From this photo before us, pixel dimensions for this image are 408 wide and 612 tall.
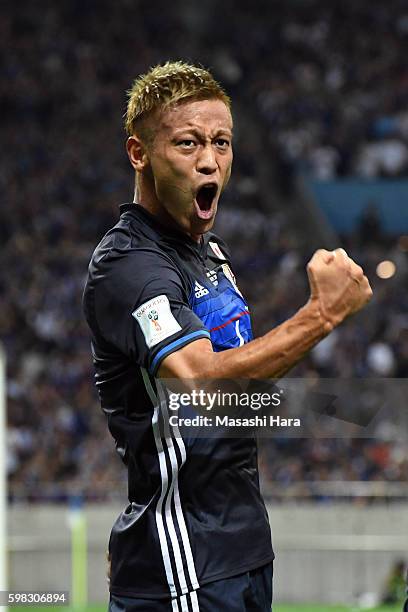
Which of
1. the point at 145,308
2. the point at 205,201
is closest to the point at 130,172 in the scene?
the point at 205,201

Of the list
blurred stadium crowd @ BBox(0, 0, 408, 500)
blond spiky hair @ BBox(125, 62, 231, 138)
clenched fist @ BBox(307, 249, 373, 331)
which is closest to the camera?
clenched fist @ BBox(307, 249, 373, 331)

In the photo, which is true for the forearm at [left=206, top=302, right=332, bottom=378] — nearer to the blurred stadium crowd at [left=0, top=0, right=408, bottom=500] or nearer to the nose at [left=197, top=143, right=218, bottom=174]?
the nose at [left=197, top=143, right=218, bottom=174]

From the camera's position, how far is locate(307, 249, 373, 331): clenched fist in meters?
2.56

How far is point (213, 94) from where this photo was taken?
301 centimetres

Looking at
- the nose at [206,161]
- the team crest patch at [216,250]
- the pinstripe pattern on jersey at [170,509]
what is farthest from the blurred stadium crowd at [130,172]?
the nose at [206,161]

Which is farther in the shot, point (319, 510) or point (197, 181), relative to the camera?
point (319, 510)

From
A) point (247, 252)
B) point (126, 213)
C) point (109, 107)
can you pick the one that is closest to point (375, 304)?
point (247, 252)

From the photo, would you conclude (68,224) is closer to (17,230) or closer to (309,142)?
(17,230)

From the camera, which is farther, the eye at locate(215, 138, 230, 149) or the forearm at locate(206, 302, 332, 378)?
the eye at locate(215, 138, 230, 149)

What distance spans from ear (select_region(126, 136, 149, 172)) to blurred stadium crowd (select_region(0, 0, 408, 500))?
10759 millimetres

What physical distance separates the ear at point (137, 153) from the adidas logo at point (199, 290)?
0.31 m

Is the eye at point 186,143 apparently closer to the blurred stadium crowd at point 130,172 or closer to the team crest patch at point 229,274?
the team crest patch at point 229,274

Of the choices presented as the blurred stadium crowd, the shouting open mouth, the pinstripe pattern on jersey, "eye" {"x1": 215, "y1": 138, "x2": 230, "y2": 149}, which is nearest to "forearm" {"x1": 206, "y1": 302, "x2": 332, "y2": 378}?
the pinstripe pattern on jersey

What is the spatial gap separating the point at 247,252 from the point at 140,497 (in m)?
15.4
